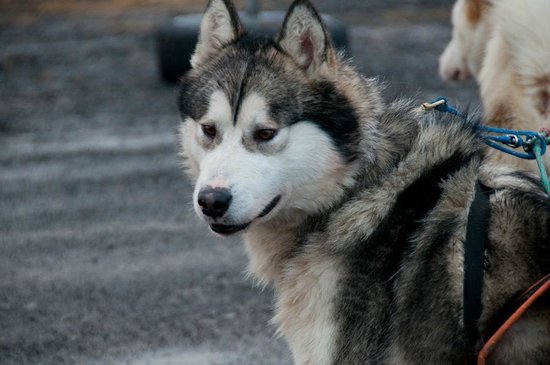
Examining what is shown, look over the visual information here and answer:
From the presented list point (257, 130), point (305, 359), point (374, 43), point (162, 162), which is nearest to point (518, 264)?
point (305, 359)

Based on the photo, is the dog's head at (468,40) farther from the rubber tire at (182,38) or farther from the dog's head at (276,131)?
the rubber tire at (182,38)

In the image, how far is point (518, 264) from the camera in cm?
292

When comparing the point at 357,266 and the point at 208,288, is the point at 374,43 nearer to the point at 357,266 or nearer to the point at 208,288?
the point at 208,288

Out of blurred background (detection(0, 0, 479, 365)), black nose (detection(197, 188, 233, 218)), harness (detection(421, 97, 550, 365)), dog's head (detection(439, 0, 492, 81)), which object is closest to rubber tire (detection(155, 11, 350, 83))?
blurred background (detection(0, 0, 479, 365))

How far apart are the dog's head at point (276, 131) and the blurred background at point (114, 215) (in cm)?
49

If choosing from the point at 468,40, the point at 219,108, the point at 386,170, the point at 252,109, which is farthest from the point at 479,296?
the point at 468,40

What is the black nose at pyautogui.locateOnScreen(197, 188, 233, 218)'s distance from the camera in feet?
10.3

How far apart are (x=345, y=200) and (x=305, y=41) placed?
0.58 meters

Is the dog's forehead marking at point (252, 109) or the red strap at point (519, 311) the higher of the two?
the dog's forehead marking at point (252, 109)

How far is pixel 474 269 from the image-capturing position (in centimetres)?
289

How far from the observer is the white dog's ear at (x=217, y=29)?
3.56 m

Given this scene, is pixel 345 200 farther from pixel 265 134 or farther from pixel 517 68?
pixel 517 68

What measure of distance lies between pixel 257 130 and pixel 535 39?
143cm

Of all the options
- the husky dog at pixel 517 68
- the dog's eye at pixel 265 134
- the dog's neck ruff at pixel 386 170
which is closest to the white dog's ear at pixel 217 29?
the dog's eye at pixel 265 134
